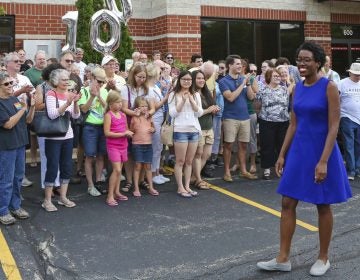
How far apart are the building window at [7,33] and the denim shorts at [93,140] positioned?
556 cm

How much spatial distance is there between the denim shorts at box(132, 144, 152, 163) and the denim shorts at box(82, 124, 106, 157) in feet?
1.41

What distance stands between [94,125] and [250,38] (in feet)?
25.3

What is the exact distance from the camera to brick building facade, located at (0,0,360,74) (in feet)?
38.5

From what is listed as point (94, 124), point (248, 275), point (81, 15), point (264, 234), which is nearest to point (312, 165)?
point (248, 275)

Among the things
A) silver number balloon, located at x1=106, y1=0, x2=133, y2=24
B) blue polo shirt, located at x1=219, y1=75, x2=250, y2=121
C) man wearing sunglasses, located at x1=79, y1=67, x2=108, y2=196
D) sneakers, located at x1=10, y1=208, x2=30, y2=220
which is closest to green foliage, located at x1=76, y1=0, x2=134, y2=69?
silver number balloon, located at x1=106, y1=0, x2=133, y2=24

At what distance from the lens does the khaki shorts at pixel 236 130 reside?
7918mm

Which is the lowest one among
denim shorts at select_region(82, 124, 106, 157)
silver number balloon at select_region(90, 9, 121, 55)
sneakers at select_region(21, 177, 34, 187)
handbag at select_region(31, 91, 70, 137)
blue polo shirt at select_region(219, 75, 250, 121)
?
sneakers at select_region(21, 177, 34, 187)

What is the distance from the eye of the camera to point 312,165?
424cm

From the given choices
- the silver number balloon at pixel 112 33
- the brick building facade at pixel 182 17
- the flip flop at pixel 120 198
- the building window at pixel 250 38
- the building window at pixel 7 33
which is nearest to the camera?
the flip flop at pixel 120 198

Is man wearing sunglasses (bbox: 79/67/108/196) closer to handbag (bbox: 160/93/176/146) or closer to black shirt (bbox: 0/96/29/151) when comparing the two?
handbag (bbox: 160/93/176/146)

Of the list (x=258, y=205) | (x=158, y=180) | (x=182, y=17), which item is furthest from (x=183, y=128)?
(x=182, y=17)

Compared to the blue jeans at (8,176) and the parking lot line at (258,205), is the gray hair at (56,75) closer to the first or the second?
the blue jeans at (8,176)

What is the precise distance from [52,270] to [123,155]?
2.48m

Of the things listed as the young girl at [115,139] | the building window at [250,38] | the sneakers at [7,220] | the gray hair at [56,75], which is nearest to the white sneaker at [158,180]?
the young girl at [115,139]
